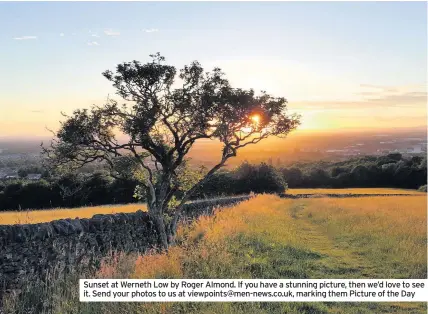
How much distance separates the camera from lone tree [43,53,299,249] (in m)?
16.5

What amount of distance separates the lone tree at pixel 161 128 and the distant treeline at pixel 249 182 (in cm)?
230

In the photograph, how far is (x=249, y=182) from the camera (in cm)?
5922

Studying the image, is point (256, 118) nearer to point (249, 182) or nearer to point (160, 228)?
point (160, 228)

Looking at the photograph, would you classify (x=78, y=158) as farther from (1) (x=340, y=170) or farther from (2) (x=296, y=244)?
(1) (x=340, y=170)

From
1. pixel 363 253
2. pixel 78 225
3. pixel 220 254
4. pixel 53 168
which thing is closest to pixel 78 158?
pixel 53 168

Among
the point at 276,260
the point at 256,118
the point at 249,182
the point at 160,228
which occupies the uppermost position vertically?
the point at 256,118

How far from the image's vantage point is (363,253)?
13.4m
